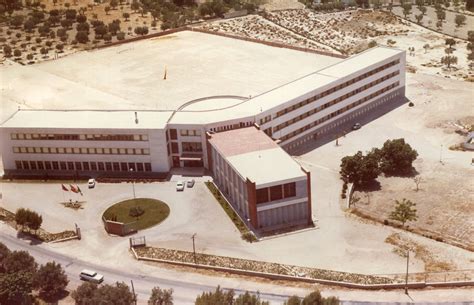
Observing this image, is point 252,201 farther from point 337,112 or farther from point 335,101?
point 337,112

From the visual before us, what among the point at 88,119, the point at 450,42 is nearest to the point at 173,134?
the point at 88,119

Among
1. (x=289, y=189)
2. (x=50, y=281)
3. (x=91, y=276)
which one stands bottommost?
(x=91, y=276)

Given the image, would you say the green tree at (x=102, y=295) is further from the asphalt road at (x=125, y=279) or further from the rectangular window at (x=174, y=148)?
the rectangular window at (x=174, y=148)

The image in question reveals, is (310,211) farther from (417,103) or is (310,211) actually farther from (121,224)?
(417,103)

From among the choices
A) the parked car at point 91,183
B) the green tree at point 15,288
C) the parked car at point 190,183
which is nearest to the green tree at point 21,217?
the parked car at point 91,183

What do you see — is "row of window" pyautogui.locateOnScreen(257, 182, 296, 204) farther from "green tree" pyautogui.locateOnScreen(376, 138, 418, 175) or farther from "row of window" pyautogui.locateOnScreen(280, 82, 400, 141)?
"row of window" pyautogui.locateOnScreen(280, 82, 400, 141)

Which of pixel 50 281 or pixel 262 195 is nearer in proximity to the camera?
pixel 50 281

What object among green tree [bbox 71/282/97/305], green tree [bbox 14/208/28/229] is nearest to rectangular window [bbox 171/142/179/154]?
green tree [bbox 14/208/28/229]
